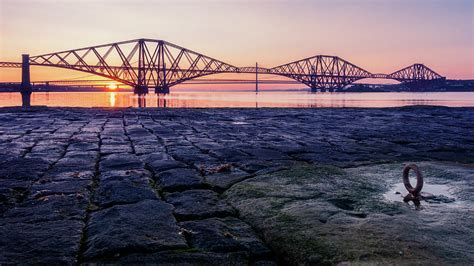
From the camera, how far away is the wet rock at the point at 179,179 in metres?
2.92

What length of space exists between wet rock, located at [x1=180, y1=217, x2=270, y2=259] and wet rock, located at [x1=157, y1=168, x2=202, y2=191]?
797mm

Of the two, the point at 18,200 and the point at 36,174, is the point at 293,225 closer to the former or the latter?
the point at 18,200

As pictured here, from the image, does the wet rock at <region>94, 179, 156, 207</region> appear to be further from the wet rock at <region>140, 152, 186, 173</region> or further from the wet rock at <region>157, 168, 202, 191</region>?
the wet rock at <region>140, 152, 186, 173</region>

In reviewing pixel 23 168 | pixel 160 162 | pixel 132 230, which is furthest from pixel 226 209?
pixel 23 168

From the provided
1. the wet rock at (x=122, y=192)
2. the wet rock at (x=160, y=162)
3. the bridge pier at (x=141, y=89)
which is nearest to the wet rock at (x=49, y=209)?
the wet rock at (x=122, y=192)

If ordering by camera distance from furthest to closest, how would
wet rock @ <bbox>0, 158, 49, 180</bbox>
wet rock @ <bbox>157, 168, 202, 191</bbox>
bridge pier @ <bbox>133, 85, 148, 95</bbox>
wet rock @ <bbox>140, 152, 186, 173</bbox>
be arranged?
bridge pier @ <bbox>133, 85, 148, 95</bbox>
wet rock @ <bbox>140, 152, 186, 173</bbox>
wet rock @ <bbox>0, 158, 49, 180</bbox>
wet rock @ <bbox>157, 168, 202, 191</bbox>

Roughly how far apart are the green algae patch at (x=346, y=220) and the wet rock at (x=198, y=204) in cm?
10

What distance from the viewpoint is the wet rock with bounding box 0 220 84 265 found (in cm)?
166

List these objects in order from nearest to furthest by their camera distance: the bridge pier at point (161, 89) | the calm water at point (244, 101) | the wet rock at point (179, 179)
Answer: the wet rock at point (179, 179) < the calm water at point (244, 101) < the bridge pier at point (161, 89)

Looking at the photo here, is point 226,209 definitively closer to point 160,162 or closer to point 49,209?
point 49,209

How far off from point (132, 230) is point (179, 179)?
1.18 m

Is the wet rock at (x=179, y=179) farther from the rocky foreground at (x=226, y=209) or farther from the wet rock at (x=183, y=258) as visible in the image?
the wet rock at (x=183, y=258)

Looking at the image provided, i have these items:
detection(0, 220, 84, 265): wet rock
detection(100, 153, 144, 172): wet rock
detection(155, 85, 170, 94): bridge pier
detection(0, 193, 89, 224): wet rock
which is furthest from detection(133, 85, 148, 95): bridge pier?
detection(0, 220, 84, 265): wet rock

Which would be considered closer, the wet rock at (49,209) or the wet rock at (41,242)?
the wet rock at (41,242)
